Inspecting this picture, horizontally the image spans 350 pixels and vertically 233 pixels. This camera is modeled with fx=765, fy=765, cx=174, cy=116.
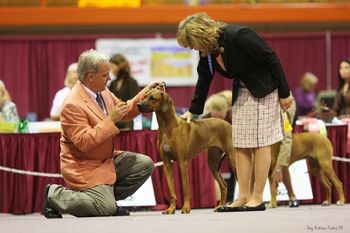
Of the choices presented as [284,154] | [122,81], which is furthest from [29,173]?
[284,154]

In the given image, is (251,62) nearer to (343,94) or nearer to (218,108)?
(218,108)

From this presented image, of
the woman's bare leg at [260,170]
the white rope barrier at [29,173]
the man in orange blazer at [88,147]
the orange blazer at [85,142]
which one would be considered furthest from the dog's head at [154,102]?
the white rope barrier at [29,173]

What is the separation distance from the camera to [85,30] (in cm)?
1295

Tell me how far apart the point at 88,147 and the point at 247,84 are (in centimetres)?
109

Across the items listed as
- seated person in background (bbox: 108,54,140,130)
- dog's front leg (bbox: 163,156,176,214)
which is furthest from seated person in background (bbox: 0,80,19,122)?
dog's front leg (bbox: 163,156,176,214)

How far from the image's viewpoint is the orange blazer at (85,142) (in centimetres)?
472

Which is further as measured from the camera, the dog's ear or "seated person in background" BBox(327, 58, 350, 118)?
"seated person in background" BBox(327, 58, 350, 118)

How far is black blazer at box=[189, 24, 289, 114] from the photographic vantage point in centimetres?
480

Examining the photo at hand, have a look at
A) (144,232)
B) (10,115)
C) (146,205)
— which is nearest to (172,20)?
(10,115)

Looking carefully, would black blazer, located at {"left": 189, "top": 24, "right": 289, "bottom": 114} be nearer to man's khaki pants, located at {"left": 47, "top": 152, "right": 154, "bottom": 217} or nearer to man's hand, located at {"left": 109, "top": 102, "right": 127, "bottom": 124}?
man's hand, located at {"left": 109, "top": 102, "right": 127, "bottom": 124}

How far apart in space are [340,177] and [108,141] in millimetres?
3100

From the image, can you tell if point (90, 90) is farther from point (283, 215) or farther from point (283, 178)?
point (283, 178)

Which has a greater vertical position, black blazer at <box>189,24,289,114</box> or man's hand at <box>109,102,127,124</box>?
black blazer at <box>189,24,289,114</box>

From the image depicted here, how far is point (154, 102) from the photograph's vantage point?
16.9ft
